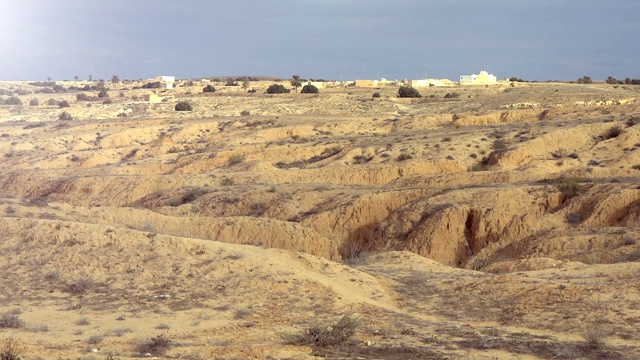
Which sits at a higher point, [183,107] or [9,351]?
[183,107]

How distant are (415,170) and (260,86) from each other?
55276 millimetres

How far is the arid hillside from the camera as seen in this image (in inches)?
449

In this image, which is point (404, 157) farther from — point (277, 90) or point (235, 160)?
point (277, 90)

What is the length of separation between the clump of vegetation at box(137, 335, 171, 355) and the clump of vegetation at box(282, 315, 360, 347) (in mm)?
1648

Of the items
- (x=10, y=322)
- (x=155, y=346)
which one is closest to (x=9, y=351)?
(x=155, y=346)

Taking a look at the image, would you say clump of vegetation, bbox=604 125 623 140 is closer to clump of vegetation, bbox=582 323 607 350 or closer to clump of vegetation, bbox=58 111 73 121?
clump of vegetation, bbox=582 323 607 350

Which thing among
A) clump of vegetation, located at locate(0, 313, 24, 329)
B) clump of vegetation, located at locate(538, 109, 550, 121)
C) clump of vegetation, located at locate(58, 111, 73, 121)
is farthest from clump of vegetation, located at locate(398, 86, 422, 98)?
clump of vegetation, located at locate(0, 313, 24, 329)

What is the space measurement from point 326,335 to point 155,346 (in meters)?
2.35

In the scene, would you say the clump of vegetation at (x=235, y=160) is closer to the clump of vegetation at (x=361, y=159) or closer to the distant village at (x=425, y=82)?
the clump of vegetation at (x=361, y=159)

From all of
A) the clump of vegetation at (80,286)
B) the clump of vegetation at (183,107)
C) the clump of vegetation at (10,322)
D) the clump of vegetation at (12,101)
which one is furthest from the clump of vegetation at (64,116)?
the clump of vegetation at (10,322)

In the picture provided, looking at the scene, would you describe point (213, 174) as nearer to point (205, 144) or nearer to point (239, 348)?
point (205, 144)

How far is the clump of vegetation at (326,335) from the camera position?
10656 mm

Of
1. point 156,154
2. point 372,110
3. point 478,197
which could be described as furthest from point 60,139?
point 478,197

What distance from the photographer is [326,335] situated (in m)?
10.7
